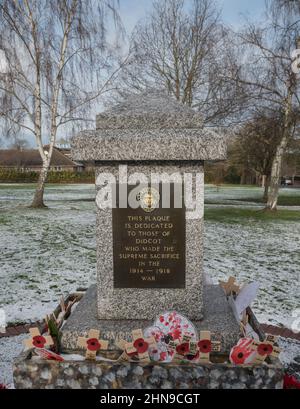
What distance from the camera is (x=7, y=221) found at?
11602 millimetres

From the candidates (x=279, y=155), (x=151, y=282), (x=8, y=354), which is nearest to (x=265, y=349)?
(x=151, y=282)

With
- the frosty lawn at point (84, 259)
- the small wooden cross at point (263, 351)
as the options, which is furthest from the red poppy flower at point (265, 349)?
the frosty lawn at point (84, 259)

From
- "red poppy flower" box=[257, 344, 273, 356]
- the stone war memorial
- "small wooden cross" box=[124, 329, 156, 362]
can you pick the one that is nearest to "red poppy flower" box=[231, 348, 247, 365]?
the stone war memorial

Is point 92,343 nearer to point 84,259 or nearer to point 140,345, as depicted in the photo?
point 140,345

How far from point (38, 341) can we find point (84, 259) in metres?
4.51

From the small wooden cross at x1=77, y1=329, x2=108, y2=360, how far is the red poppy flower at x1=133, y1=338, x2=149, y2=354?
30 centimetres

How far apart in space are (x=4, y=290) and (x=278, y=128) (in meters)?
13.7

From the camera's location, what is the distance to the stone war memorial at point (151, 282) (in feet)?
8.26

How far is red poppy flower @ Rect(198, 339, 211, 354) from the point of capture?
261 cm

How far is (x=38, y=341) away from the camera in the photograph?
2732mm

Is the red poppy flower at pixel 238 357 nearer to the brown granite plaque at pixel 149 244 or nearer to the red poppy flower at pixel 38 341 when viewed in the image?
the brown granite plaque at pixel 149 244

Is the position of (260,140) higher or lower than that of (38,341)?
higher

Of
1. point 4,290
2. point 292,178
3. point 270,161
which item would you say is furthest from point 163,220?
point 292,178

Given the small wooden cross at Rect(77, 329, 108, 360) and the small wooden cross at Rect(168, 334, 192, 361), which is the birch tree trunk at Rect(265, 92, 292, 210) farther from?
the small wooden cross at Rect(77, 329, 108, 360)
